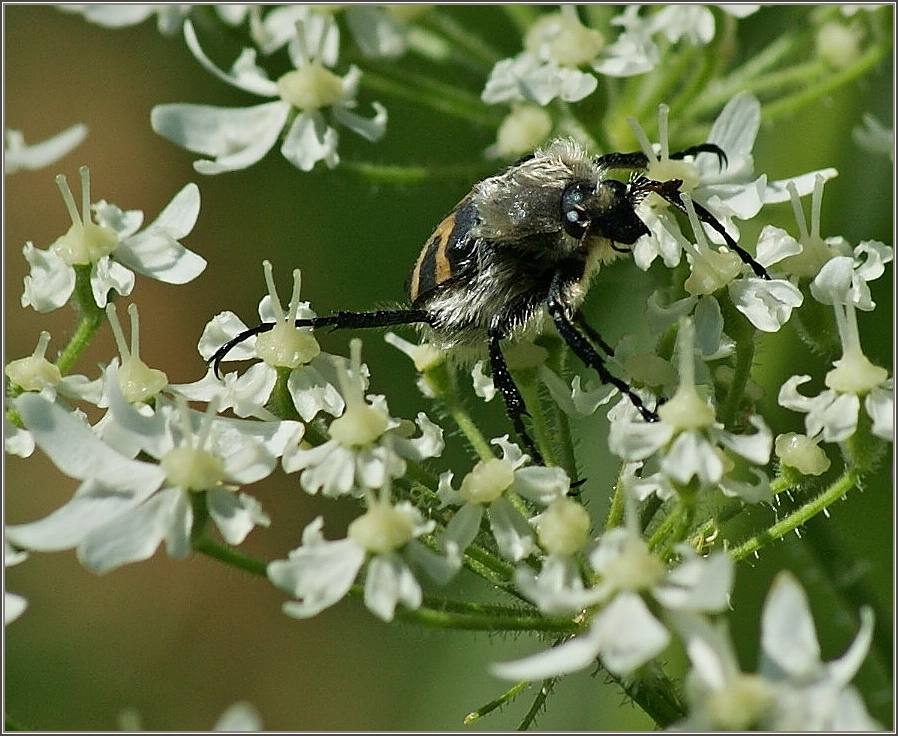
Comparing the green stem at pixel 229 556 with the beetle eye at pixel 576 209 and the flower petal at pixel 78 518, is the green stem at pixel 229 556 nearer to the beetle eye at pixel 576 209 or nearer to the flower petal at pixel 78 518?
the flower petal at pixel 78 518

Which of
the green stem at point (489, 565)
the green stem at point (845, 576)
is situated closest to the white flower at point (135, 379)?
the green stem at point (489, 565)

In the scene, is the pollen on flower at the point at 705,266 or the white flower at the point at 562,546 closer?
the white flower at the point at 562,546

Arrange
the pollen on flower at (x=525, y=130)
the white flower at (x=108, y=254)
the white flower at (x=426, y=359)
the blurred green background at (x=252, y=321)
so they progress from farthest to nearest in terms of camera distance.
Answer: the blurred green background at (x=252, y=321)
the pollen on flower at (x=525, y=130)
the white flower at (x=108, y=254)
the white flower at (x=426, y=359)

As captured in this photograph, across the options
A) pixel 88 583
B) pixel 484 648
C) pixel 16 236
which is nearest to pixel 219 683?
pixel 88 583

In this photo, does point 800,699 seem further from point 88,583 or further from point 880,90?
point 88,583

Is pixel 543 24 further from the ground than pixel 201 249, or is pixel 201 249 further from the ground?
pixel 543 24

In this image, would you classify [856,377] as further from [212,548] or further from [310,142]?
[310,142]
